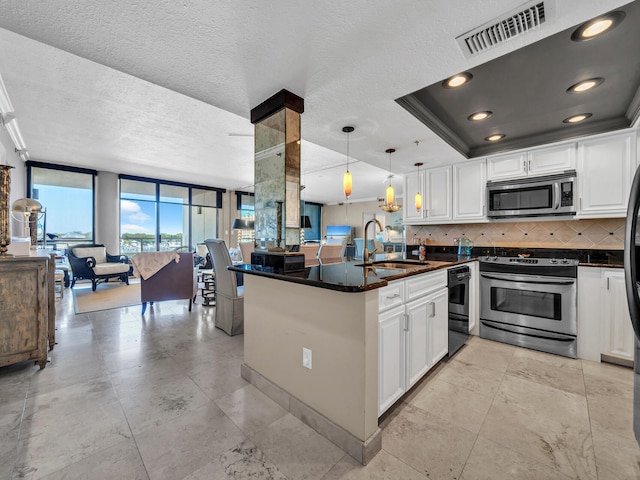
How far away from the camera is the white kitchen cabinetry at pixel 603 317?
2.33 m

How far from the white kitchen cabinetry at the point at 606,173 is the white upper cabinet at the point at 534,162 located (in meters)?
0.10

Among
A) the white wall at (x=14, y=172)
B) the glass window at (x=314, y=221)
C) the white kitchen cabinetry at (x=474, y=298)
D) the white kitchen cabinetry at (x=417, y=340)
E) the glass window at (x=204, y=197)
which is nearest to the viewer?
the white kitchen cabinetry at (x=417, y=340)

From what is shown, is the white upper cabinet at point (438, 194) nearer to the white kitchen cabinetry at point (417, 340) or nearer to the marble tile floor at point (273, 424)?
the marble tile floor at point (273, 424)

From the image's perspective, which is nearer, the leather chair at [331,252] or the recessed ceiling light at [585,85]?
the recessed ceiling light at [585,85]

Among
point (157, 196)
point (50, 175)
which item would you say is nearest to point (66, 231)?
point (50, 175)

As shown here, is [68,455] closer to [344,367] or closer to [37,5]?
[344,367]

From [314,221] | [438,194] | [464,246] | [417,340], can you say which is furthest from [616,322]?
[314,221]

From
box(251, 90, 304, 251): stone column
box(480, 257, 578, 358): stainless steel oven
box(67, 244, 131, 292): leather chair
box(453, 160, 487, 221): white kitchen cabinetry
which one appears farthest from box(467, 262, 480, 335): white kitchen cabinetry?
box(67, 244, 131, 292): leather chair

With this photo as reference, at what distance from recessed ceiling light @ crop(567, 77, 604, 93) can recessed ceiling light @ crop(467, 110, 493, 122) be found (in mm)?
565

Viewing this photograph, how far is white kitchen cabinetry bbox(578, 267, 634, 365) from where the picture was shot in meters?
2.33

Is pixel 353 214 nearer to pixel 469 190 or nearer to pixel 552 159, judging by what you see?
pixel 469 190


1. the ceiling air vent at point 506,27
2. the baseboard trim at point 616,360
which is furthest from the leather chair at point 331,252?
the ceiling air vent at point 506,27

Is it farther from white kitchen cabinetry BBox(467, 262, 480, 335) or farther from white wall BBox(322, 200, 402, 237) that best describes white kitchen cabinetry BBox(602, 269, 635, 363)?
white wall BBox(322, 200, 402, 237)

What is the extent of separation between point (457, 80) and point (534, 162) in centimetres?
172
